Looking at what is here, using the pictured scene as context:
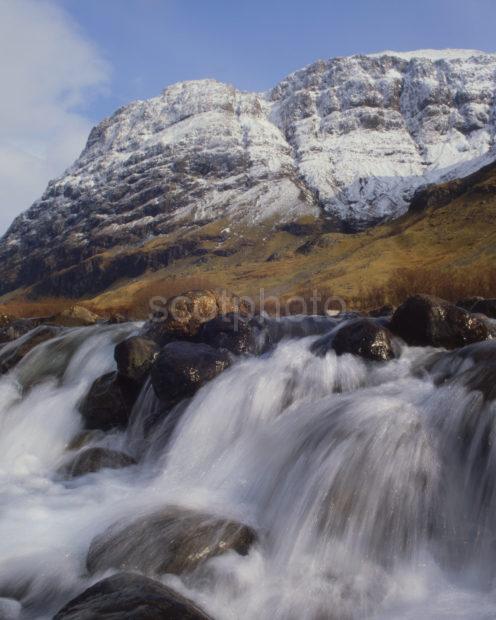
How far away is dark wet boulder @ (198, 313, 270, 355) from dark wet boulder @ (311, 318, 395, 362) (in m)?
2.08

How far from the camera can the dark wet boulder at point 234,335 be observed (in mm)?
14062

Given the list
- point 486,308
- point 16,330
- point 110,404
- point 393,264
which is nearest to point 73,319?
point 16,330

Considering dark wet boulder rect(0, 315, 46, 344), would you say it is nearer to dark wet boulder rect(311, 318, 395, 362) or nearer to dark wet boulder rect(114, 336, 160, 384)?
dark wet boulder rect(114, 336, 160, 384)

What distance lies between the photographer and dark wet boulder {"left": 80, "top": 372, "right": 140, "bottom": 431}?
42.2 ft

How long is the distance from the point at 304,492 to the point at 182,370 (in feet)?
16.2

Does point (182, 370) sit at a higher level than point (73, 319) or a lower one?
lower

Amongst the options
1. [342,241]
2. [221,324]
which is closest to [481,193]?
[342,241]

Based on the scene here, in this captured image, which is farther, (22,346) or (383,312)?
(383,312)

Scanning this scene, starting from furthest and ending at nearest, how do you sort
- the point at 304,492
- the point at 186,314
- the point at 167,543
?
the point at 186,314 → the point at 304,492 → the point at 167,543

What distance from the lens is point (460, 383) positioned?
9.16 m

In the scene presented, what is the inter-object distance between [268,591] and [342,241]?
157079 millimetres

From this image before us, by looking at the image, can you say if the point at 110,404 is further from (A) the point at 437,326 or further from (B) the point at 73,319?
(B) the point at 73,319

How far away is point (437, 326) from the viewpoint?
12.1 meters

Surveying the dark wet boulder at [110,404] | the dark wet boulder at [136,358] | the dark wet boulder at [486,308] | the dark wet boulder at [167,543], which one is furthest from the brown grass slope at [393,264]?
the dark wet boulder at [167,543]
